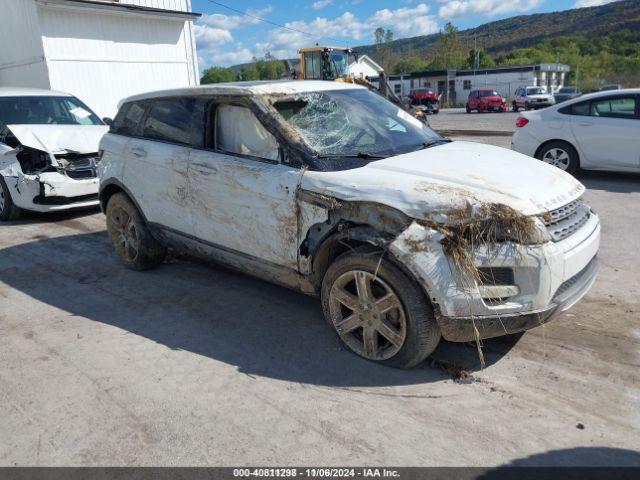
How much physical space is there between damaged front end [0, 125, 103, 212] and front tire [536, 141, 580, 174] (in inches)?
298

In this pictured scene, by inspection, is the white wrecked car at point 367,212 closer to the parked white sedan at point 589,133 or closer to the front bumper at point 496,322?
the front bumper at point 496,322

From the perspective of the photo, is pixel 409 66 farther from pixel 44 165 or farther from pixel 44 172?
pixel 44 172

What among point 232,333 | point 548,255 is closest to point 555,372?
point 548,255

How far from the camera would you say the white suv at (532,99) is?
39375mm

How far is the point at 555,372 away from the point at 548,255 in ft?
2.80

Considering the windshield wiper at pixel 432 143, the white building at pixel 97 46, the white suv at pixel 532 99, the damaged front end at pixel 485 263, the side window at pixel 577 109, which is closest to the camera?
the damaged front end at pixel 485 263

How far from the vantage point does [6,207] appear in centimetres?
799

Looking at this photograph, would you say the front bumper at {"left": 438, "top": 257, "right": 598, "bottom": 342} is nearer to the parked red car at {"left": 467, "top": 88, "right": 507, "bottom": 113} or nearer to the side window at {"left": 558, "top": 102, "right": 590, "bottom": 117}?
the side window at {"left": 558, "top": 102, "right": 590, "bottom": 117}

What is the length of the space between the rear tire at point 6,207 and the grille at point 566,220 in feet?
25.5

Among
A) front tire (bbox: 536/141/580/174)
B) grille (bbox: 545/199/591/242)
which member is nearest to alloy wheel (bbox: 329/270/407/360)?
grille (bbox: 545/199/591/242)

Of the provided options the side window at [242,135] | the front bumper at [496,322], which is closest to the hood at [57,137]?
the side window at [242,135]

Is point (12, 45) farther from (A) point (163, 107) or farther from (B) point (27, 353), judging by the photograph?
(B) point (27, 353)

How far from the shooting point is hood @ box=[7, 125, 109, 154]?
776 centimetres

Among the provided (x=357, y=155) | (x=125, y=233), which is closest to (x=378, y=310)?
(x=357, y=155)
